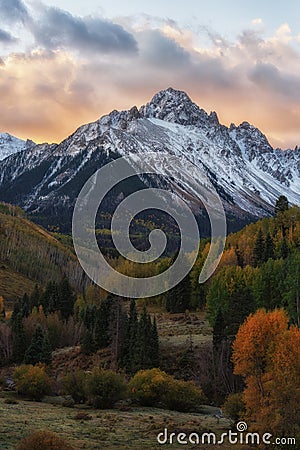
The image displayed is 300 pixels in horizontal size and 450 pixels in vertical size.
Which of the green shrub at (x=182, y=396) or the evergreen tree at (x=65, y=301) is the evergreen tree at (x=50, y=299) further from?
the green shrub at (x=182, y=396)

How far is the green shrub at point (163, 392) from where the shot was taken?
5481cm

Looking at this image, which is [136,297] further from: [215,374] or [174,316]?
[215,374]

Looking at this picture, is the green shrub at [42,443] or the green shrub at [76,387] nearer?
the green shrub at [42,443]

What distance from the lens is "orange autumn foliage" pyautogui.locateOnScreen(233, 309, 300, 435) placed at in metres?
36.7

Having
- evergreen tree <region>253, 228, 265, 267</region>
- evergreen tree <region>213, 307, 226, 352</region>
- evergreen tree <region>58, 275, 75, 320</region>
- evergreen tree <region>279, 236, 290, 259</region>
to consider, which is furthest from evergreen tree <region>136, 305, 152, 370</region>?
evergreen tree <region>58, 275, 75, 320</region>

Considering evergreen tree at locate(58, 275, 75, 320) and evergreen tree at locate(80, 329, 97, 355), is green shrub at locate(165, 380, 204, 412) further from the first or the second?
evergreen tree at locate(58, 275, 75, 320)

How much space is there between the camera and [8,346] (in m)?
90.4

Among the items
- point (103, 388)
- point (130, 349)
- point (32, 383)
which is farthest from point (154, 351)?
point (32, 383)

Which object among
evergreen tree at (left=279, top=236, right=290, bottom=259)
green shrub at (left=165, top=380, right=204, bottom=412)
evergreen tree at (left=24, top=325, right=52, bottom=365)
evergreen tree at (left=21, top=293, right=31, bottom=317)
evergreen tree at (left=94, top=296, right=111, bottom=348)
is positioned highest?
evergreen tree at (left=279, top=236, right=290, bottom=259)

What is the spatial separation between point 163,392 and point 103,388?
7.23 metres

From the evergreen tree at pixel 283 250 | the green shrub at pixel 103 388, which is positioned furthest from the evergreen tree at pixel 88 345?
the evergreen tree at pixel 283 250

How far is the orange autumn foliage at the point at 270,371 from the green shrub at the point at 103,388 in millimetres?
16752

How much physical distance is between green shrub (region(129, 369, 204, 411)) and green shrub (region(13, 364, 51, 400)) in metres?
10.5

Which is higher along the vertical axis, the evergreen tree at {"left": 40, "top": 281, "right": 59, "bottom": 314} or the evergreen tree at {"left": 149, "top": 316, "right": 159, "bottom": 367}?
the evergreen tree at {"left": 40, "top": 281, "right": 59, "bottom": 314}
